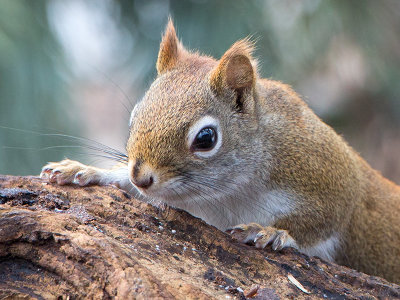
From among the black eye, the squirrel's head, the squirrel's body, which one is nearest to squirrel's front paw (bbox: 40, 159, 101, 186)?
the squirrel's body

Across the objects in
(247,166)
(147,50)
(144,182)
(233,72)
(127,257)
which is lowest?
(127,257)

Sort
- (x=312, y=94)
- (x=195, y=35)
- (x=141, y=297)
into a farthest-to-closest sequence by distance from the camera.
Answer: (x=312, y=94) → (x=195, y=35) → (x=141, y=297)

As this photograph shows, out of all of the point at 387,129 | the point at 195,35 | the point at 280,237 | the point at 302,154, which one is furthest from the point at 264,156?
the point at 387,129

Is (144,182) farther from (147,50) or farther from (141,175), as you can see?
(147,50)

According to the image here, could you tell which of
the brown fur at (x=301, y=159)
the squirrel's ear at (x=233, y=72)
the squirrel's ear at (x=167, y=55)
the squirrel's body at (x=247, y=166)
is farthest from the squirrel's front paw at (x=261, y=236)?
the squirrel's ear at (x=167, y=55)

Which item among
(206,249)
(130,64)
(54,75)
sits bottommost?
(206,249)

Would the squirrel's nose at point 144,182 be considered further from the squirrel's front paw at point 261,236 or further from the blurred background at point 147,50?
the blurred background at point 147,50

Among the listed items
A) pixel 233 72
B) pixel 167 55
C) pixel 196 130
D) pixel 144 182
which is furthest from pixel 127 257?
pixel 167 55

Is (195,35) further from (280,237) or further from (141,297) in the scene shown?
(141,297)
